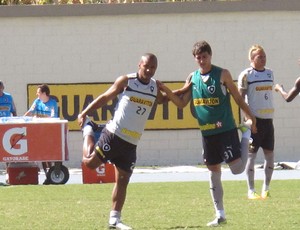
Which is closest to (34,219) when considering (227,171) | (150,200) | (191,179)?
(150,200)

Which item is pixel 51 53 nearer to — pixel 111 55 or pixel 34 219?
pixel 111 55

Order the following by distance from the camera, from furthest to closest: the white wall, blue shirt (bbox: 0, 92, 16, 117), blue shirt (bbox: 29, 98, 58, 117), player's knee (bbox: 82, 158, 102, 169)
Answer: the white wall → blue shirt (bbox: 0, 92, 16, 117) → blue shirt (bbox: 29, 98, 58, 117) → player's knee (bbox: 82, 158, 102, 169)

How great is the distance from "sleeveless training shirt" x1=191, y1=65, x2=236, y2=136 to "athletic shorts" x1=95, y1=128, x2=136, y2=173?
814 millimetres

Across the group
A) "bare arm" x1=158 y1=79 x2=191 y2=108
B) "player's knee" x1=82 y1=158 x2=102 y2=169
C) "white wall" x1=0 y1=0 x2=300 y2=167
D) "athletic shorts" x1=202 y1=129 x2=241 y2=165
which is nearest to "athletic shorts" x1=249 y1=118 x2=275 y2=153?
"athletic shorts" x1=202 y1=129 x2=241 y2=165

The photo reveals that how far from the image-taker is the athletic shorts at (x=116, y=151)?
1116 cm

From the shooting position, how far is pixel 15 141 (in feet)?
63.5

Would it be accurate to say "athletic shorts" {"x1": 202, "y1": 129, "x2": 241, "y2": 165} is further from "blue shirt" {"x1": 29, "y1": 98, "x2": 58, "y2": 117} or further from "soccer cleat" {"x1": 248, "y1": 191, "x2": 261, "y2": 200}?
"blue shirt" {"x1": 29, "y1": 98, "x2": 58, "y2": 117}

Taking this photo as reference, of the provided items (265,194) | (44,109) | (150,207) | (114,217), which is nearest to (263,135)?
(265,194)

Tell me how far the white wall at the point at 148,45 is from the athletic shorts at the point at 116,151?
13159 millimetres

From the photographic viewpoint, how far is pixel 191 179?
19.8 metres

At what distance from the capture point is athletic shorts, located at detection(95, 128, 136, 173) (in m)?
11.2

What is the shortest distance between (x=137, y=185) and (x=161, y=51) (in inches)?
280

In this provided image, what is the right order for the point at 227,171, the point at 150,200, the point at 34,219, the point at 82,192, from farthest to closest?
the point at 227,171 → the point at 82,192 → the point at 150,200 → the point at 34,219

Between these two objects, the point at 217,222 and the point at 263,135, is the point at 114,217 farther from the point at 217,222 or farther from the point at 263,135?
the point at 263,135
